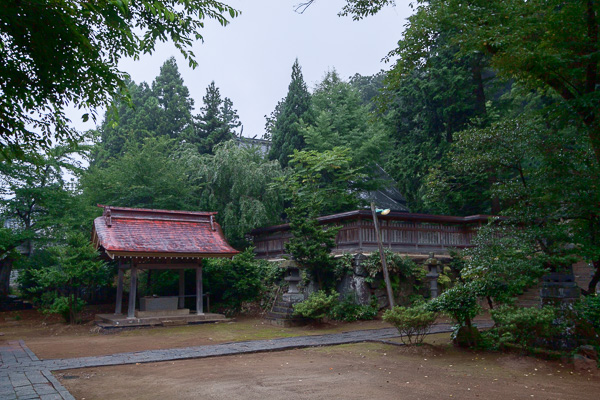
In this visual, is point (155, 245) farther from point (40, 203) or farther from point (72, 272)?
point (40, 203)

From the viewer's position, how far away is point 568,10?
27.0 ft

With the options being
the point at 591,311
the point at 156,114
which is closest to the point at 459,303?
the point at 591,311

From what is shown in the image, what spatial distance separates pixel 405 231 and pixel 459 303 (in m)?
7.80

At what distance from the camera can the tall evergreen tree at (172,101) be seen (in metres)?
35.3

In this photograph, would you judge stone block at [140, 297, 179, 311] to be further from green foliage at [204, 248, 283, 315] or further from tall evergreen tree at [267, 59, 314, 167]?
tall evergreen tree at [267, 59, 314, 167]

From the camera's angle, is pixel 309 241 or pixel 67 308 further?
pixel 67 308

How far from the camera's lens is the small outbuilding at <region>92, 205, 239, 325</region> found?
1464 centimetres

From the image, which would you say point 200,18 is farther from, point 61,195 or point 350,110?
point 350,110

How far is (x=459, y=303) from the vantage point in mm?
9078

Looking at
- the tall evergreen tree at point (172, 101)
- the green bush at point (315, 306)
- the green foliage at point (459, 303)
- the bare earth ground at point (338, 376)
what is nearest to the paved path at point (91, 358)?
the bare earth ground at point (338, 376)

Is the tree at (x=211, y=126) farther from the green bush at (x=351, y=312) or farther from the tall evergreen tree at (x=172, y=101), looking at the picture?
the green bush at (x=351, y=312)

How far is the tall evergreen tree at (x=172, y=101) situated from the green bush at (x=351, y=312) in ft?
74.4

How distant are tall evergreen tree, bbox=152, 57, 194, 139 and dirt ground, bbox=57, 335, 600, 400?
89.9 ft

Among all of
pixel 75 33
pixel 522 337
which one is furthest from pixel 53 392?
pixel 522 337
